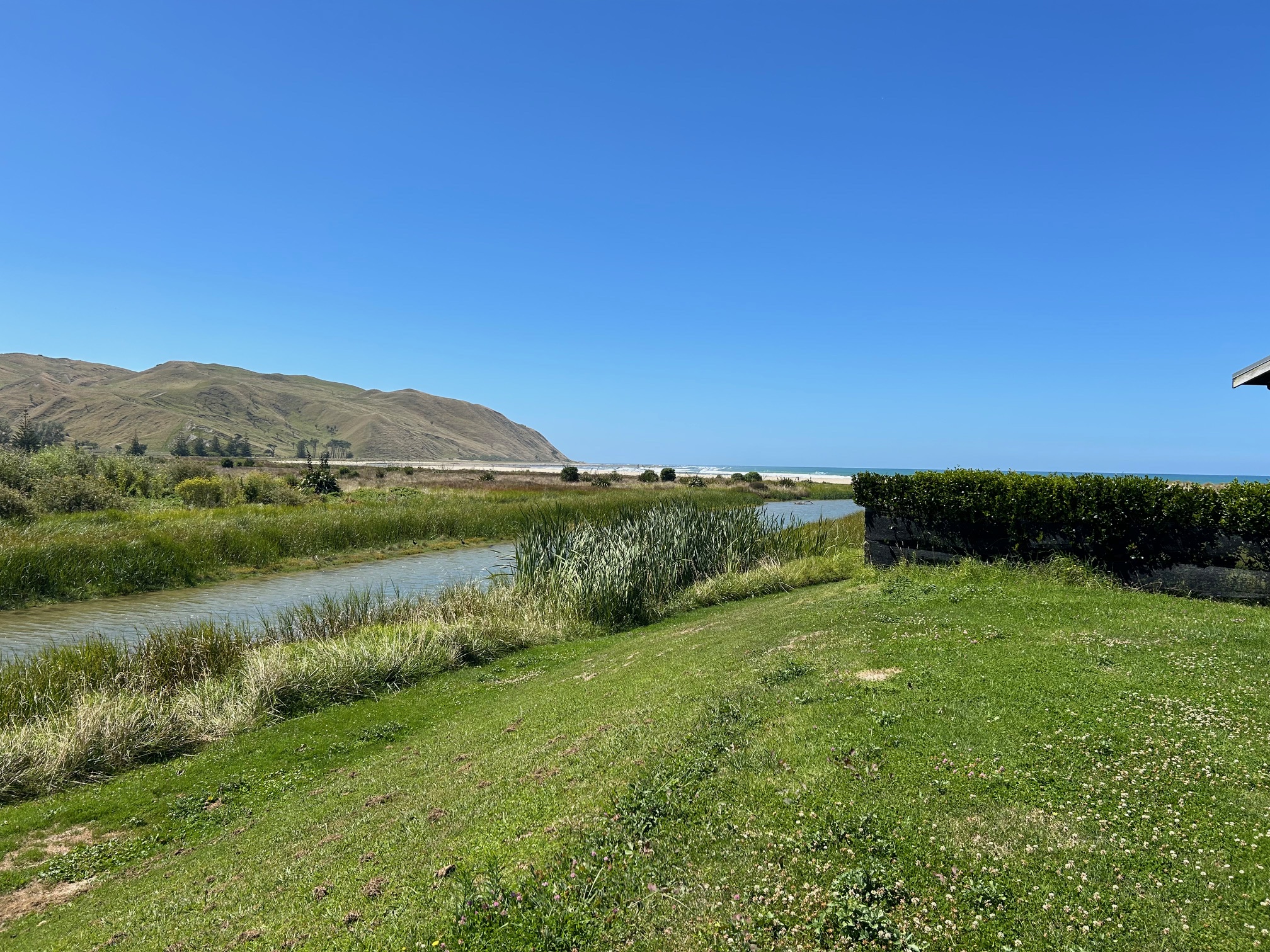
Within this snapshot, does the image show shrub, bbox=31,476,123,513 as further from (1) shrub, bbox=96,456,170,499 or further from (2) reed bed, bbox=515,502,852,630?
(2) reed bed, bbox=515,502,852,630

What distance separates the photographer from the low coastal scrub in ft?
32.2

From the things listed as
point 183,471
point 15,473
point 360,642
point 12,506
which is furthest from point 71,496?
point 360,642

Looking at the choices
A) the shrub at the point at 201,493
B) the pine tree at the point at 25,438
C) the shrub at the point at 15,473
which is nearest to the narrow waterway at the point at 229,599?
the shrub at the point at 15,473

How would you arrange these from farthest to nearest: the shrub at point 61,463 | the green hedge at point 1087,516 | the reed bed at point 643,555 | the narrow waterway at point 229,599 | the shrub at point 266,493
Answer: the shrub at point 266,493
the shrub at point 61,463
the narrow waterway at point 229,599
the reed bed at point 643,555
the green hedge at point 1087,516

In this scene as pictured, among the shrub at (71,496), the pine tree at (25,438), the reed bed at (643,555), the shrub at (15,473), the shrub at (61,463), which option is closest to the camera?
the reed bed at (643,555)

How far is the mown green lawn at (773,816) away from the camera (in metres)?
3.72

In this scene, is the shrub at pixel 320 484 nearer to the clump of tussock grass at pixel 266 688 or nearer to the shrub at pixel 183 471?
the shrub at pixel 183 471

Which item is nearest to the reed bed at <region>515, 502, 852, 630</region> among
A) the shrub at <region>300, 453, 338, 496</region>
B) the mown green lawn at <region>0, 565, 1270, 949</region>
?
the mown green lawn at <region>0, 565, 1270, 949</region>

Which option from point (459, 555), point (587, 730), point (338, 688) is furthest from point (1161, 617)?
point (459, 555)

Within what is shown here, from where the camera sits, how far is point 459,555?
3250 centimetres

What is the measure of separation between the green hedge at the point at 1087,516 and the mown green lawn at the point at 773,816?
1.78 meters

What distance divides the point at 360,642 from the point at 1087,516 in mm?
14615

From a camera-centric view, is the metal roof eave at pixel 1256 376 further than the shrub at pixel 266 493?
No

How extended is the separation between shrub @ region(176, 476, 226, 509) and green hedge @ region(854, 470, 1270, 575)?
39325mm
